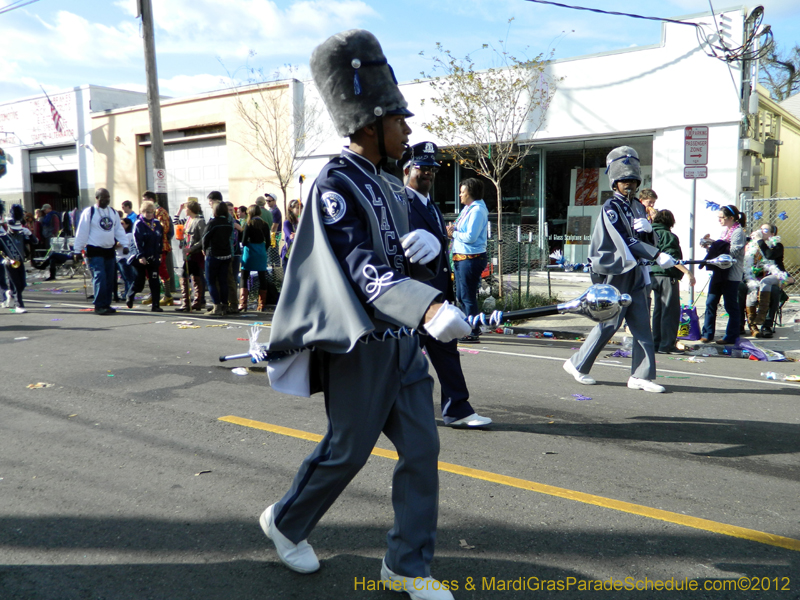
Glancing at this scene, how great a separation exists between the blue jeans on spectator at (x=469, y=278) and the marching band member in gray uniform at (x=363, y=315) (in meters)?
5.42

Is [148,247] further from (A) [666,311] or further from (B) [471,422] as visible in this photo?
(B) [471,422]

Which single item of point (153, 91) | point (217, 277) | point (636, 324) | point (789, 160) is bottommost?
point (636, 324)

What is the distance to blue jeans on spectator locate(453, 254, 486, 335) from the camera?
8172 mm

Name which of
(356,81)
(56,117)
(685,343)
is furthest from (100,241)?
(56,117)

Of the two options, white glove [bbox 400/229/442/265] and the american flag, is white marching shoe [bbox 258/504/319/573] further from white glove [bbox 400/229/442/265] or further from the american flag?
the american flag

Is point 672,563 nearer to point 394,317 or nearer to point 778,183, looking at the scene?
point 394,317

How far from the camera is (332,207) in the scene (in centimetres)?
255

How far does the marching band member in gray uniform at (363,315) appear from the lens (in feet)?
8.25

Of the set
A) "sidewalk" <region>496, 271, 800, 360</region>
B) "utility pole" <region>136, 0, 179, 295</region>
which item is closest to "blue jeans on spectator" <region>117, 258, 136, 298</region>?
"utility pole" <region>136, 0, 179, 295</region>

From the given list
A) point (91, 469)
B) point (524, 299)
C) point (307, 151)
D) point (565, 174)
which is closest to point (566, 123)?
point (565, 174)

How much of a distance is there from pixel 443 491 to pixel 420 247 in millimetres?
1829

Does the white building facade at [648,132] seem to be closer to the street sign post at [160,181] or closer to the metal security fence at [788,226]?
the metal security fence at [788,226]

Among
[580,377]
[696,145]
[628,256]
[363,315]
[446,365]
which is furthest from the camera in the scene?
[696,145]

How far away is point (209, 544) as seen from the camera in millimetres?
3186
